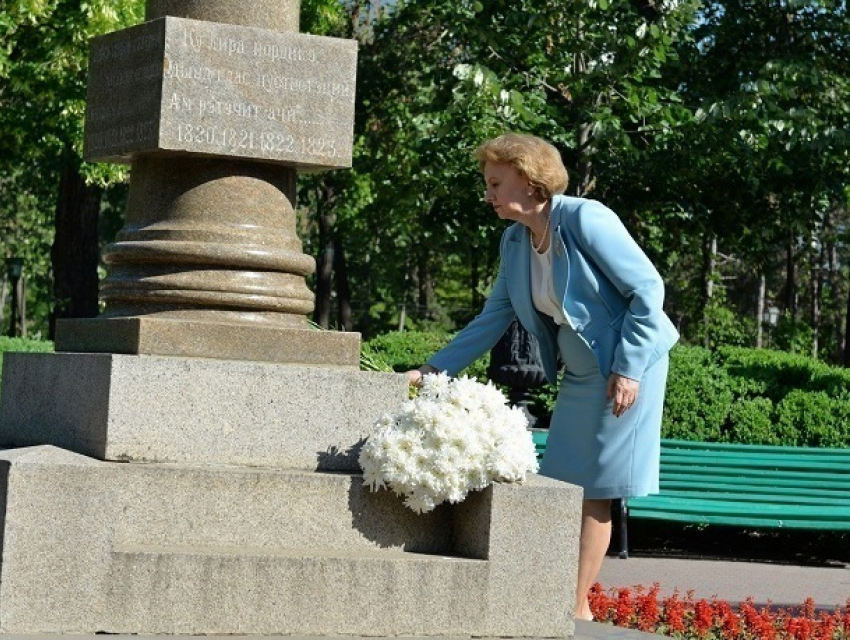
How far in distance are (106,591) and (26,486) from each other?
0.45 metres

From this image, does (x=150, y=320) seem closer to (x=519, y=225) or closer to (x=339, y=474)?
(x=339, y=474)

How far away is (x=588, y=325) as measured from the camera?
20.3 feet

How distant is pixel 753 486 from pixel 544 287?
21.1ft

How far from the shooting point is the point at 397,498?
6.10 meters

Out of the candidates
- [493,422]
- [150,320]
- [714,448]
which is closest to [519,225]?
[493,422]

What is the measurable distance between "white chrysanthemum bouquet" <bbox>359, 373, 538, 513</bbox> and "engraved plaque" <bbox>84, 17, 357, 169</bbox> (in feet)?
4.57

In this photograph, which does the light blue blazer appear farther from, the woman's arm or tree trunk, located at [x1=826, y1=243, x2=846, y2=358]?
tree trunk, located at [x1=826, y1=243, x2=846, y2=358]

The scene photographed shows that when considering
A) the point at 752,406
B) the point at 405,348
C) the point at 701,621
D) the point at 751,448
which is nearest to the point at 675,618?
the point at 701,621

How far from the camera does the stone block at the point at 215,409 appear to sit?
19.6 feet

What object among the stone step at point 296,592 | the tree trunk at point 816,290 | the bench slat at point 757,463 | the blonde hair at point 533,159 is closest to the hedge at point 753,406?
the bench slat at point 757,463

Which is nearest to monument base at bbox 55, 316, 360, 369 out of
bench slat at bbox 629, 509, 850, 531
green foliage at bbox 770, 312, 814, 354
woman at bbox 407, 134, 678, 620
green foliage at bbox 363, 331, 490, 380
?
woman at bbox 407, 134, 678, 620

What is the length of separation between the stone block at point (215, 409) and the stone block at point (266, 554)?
17cm

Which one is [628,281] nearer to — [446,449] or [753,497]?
[446,449]

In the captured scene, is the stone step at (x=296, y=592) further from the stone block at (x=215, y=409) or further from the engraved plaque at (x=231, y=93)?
the engraved plaque at (x=231, y=93)
